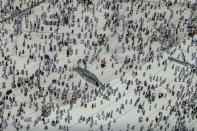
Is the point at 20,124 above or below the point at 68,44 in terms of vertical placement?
below

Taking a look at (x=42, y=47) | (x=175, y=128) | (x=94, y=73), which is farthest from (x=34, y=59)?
(x=175, y=128)

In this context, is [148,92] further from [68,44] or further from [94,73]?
[68,44]

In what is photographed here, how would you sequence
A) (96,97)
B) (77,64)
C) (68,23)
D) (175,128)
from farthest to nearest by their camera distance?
(68,23) < (77,64) < (96,97) < (175,128)

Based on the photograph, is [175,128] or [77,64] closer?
[175,128]

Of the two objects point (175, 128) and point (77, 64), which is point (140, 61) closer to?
point (77, 64)

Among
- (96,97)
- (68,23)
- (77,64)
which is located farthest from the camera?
(68,23)

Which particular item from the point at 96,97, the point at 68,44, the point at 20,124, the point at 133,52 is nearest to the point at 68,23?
the point at 68,44
